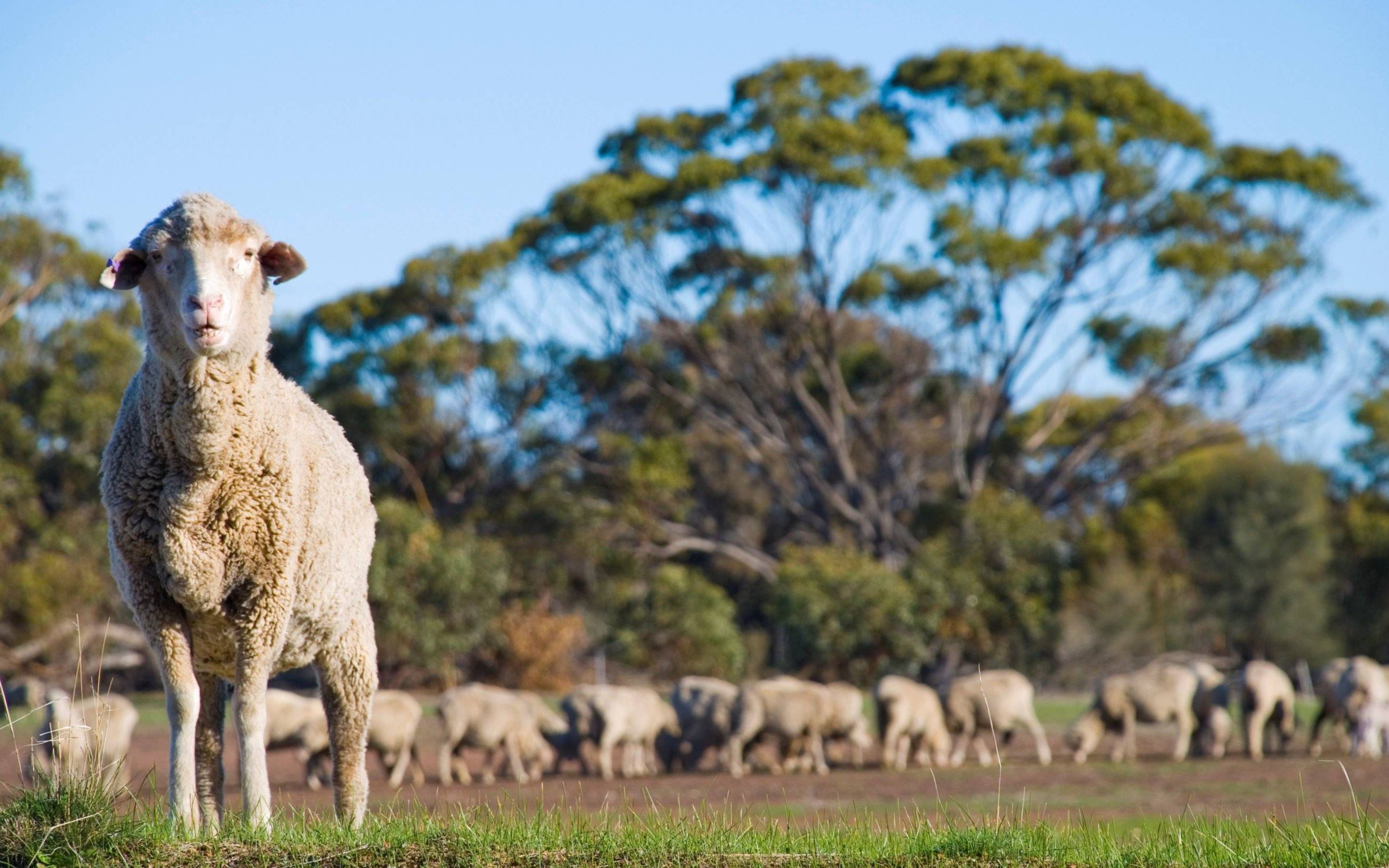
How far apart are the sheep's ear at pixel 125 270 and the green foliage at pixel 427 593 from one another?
92.6 ft

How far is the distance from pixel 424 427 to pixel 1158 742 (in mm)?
20079

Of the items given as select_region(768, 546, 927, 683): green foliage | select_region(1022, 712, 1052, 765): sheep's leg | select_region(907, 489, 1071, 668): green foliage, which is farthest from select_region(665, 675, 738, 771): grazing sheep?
select_region(907, 489, 1071, 668): green foliage

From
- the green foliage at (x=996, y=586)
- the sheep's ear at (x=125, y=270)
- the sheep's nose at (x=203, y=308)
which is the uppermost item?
the green foliage at (x=996, y=586)

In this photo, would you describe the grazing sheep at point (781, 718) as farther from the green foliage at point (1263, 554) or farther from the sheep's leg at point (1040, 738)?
the green foliage at point (1263, 554)

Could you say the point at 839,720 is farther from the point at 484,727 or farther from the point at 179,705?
the point at 179,705

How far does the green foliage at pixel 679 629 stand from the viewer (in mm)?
36375

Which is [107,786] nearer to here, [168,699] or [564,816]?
[168,699]

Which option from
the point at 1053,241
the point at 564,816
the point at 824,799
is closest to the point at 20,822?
the point at 564,816

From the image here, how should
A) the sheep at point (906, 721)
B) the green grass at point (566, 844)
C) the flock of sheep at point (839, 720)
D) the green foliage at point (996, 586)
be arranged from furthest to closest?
the green foliage at point (996, 586) → the sheep at point (906, 721) → the flock of sheep at point (839, 720) → the green grass at point (566, 844)

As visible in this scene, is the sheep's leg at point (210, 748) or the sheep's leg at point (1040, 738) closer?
the sheep's leg at point (210, 748)

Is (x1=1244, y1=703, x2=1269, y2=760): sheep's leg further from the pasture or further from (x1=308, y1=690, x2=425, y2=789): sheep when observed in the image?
the pasture

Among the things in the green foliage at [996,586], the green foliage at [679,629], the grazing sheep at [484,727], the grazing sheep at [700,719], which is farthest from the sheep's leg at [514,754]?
the green foliage at [679,629]

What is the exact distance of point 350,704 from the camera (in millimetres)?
6824

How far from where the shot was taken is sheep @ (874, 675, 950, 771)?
73.4 feet
